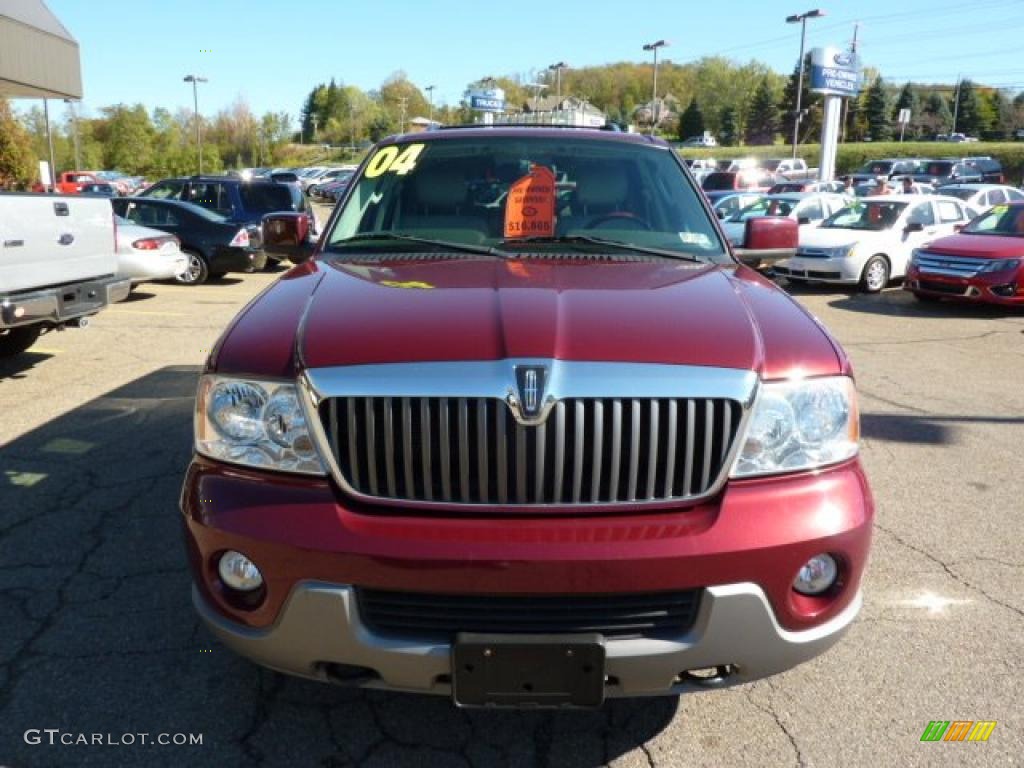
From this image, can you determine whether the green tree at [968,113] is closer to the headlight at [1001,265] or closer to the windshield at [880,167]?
the windshield at [880,167]

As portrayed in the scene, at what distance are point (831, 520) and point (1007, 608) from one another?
172 cm

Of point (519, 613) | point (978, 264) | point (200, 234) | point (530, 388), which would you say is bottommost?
point (519, 613)

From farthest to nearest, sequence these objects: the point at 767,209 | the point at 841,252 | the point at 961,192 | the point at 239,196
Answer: the point at 961,192, the point at 767,209, the point at 239,196, the point at 841,252

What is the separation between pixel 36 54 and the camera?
1571 cm

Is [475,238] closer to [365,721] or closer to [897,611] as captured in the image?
[365,721]

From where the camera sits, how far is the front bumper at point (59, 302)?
6.05 metres

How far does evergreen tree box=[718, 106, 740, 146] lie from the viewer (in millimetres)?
98812

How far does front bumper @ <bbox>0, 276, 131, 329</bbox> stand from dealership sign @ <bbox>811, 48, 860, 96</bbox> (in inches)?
1114

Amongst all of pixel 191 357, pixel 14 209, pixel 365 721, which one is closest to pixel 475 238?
pixel 365 721

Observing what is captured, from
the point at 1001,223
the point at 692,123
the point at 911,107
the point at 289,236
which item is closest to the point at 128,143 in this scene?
the point at 692,123

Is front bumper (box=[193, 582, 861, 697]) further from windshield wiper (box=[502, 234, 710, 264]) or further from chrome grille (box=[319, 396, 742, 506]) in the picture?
windshield wiper (box=[502, 234, 710, 264])

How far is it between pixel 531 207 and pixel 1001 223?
1133 centimetres

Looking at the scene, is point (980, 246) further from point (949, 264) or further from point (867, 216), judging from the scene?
point (867, 216)

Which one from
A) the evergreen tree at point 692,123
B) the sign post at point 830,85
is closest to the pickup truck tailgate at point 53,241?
the sign post at point 830,85
